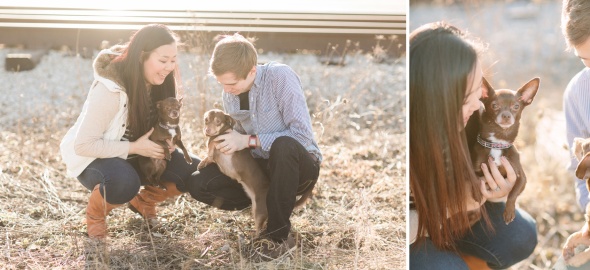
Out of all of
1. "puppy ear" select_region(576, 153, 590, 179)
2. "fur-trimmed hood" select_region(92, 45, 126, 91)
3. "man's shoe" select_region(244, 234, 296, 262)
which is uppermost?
"fur-trimmed hood" select_region(92, 45, 126, 91)

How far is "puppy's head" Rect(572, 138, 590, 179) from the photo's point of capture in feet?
9.80

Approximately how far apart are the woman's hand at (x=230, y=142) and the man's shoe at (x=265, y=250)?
1.41 feet

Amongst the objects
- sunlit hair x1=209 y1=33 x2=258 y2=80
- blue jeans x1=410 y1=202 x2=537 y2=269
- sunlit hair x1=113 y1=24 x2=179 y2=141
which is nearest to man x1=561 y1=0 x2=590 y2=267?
blue jeans x1=410 y1=202 x2=537 y2=269

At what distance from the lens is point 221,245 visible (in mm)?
3490

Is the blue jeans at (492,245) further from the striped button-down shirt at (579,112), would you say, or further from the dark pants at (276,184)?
the dark pants at (276,184)

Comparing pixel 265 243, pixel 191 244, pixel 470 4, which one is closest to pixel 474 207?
pixel 265 243

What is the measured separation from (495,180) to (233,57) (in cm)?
117

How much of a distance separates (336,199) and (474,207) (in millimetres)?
1017

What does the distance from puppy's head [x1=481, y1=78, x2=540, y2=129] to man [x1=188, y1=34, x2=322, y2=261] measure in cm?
79

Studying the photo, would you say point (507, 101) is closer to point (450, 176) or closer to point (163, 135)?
point (450, 176)

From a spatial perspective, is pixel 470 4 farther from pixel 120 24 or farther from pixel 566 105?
pixel 120 24

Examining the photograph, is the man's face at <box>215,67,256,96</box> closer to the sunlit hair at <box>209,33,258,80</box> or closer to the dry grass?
the sunlit hair at <box>209,33,258,80</box>

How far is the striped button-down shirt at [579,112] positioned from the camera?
10.5ft

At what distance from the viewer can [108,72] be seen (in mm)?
3160
